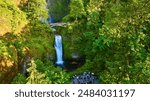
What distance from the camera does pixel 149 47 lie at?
61.9ft

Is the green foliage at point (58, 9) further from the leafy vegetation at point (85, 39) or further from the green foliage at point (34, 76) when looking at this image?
the green foliage at point (34, 76)

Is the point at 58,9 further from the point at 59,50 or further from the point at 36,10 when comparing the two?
the point at 59,50

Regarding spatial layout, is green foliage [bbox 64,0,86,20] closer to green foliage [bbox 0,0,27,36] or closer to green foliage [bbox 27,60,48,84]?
→ green foliage [bbox 0,0,27,36]

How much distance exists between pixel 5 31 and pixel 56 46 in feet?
16.8

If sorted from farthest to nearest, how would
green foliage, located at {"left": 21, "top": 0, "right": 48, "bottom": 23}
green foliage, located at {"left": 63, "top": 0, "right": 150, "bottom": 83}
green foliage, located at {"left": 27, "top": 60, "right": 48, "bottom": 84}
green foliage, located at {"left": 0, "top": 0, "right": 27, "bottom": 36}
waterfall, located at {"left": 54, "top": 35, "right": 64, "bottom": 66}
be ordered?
waterfall, located at {"left": 54, "top": 35, "right": 64, "bottom": 66}, green foliage, located at {"left": 21, "top": 0, "right": 48, "bottom": 23}, green foliage, located at {"left": 0, "top": 0, "right": 27, "bottom": 36}, green foliage, located at {"left": 63, "top": 0, "right": 150, "bottom": 83}, green foliage, located at {"left": 27, "top": 60, "right": 48, "bottom": 84}

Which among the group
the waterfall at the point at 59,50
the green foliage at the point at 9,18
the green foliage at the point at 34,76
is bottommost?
the waterfall at the point at 59,50

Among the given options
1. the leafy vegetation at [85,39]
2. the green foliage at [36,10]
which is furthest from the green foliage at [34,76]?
the green foliage at [36,10]

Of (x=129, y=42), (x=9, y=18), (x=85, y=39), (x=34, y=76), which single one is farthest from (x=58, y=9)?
(x=34, y=76)

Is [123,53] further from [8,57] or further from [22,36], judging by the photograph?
[22,36]

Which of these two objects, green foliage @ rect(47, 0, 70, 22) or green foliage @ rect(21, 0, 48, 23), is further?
green foliage @ rect(47, 0, 70, 22)

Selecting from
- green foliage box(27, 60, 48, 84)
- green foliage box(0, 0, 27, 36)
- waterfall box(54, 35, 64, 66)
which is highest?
green foliage box(0, 0, 27, 36)

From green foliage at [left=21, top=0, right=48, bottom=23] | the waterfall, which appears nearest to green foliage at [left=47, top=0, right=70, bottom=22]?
green foliage at [left=21, top=0, right=48, bottom=23]

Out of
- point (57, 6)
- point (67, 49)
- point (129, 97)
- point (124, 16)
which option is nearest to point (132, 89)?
point (129, 97)

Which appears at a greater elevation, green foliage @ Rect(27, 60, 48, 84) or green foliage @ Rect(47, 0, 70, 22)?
green foliage @ Rect(47, 0, 70, 22)
